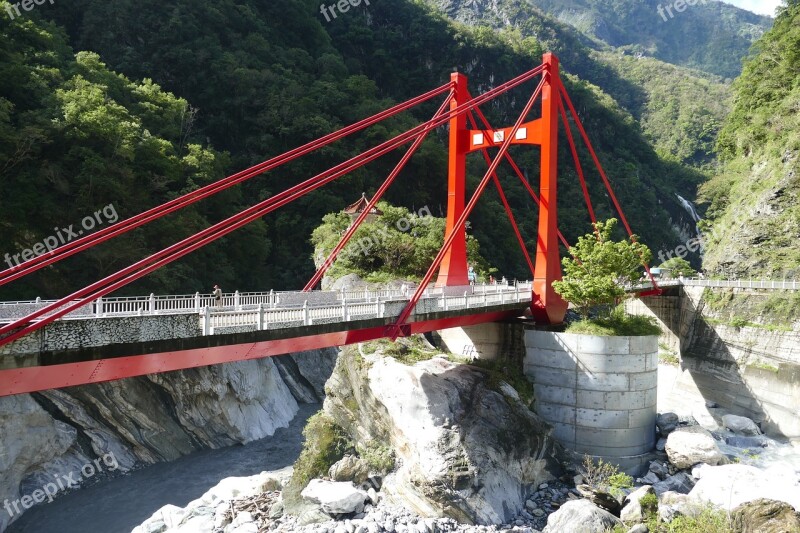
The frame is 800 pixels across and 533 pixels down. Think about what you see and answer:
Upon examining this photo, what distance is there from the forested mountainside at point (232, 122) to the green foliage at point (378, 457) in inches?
609

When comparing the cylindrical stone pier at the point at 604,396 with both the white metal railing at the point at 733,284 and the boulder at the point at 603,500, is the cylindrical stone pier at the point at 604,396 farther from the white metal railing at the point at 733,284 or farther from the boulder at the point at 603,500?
the white metal railing at the point at 733,284

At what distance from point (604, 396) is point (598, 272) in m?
5.16

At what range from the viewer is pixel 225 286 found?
3397 cm

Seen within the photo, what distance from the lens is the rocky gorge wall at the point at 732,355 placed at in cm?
2502

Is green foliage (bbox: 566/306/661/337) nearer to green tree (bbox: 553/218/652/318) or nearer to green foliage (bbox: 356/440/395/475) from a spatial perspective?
green tree (bbox: 553/218/652/318)

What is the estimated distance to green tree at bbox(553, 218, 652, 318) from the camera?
20.8 meters

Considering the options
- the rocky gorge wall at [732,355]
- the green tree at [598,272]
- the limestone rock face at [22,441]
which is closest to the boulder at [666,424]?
the green tree at [598,272]

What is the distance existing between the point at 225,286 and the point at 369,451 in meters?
19.3

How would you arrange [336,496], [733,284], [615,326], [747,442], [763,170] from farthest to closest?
[763,170] → [733,284] → [747,442] → [615,326] → [336,496]

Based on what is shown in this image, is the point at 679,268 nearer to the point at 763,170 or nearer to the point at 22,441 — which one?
the point at 763,170

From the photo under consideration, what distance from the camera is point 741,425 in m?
25.1

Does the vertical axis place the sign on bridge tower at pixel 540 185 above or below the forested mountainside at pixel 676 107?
below

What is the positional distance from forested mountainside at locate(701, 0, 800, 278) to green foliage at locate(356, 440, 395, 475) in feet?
85.6

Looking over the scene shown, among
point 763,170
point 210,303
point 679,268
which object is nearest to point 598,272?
point 210,303
